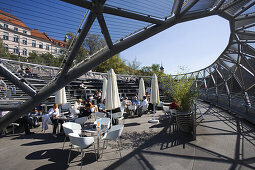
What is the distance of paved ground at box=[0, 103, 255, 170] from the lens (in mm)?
3794

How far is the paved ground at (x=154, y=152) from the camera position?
3794 millimetres

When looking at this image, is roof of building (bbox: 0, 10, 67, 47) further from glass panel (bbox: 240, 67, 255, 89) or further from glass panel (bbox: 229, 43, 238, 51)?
glass panel (bbox: 229, 43, 238, 51)

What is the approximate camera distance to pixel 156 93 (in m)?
8.56

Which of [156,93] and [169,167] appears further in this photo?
[156,93]

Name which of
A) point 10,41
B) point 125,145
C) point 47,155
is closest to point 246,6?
point 125,145

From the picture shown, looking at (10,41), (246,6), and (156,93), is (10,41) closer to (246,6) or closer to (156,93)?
(156,93)

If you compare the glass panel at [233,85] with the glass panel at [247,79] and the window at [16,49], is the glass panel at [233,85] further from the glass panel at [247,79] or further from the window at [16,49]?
the window at [16,49]

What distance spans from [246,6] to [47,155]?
1111 cm

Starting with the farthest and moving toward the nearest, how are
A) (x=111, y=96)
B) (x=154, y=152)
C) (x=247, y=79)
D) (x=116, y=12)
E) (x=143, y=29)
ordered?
1. (x=247, y=79)
2. (x=111, y=96)
3. (x=143, y=29)
4. (x=154, y=152)
5. (x=116, y=12)

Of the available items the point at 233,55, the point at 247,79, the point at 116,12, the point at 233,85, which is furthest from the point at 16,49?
the point at 233,85

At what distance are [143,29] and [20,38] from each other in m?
3.79

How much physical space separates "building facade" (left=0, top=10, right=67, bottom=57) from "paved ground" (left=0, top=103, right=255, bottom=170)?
131 inches

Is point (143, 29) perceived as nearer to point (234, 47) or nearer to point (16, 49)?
point (16, 49)

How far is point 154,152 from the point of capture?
4.47 m
